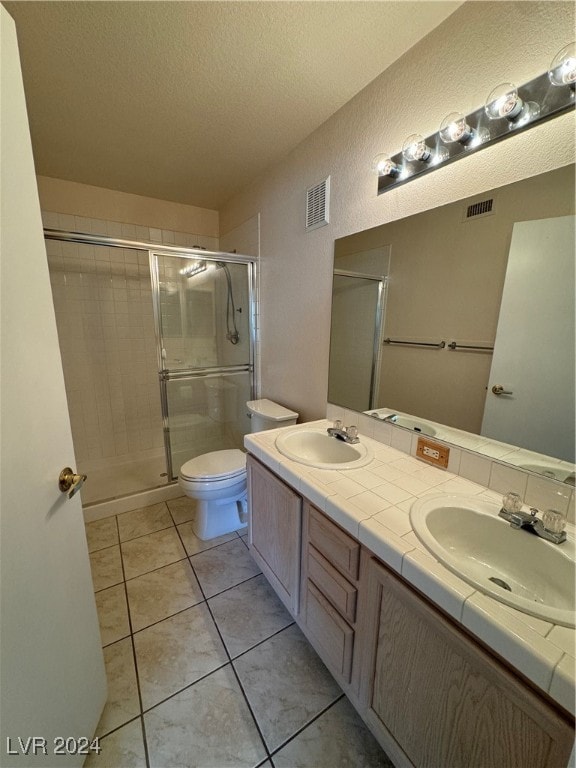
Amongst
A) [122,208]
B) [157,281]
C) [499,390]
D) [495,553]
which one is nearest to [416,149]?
[499,390]

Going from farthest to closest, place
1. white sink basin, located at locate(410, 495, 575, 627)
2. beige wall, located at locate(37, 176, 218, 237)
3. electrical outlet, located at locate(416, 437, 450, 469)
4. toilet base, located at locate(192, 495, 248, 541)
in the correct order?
beige wall, located at locate(37, 176, 218, 237) → toilet base, located at locate(192, 495, 248, 541) → electrical outlet, located at locate(416, 437, 450, 469) → white sink basin, located at locate(410, 495, 575, 627)

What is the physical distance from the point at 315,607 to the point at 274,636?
1.27ft

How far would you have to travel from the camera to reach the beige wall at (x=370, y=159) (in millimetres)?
878

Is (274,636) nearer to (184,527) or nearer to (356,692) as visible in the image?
(356,692)

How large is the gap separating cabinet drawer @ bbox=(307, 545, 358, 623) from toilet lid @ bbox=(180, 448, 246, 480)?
857 mm

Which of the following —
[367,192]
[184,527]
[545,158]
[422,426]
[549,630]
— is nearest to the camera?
[549,630]

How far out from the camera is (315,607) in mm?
1128

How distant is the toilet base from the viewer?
191 centimetres

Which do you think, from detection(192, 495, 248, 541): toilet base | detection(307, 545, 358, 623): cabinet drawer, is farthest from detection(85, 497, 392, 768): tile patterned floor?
detection(307, 545, 358, 623): cabinet drawer

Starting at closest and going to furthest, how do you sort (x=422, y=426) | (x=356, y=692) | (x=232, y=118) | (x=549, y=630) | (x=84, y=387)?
(x=549, y=630) → (x=356, y=692) → (x=422, y=426) → (x=232, y=118) → (x=84, y=387)

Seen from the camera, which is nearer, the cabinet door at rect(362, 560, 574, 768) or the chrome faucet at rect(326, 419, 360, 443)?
the cabinet door at rect(362, 560, 574, 768)

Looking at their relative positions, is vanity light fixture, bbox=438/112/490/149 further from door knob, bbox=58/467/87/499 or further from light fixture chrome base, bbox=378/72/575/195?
door knob, bbox=58/467/87/499

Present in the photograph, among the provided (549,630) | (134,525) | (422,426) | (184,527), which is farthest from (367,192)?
(134,525)

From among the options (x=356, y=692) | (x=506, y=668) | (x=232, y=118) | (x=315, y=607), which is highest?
(x=232, y=118)
